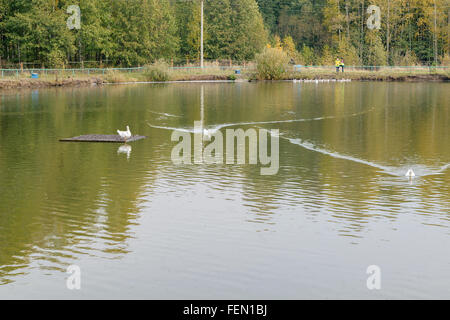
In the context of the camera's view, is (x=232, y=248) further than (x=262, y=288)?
Yes

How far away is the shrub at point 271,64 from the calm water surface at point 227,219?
49.0 m

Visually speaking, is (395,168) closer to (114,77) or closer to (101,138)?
(101,138)

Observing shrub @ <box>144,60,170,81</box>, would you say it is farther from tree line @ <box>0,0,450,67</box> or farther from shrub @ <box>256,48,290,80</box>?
shrub @ <box>256,48,290,80</box>

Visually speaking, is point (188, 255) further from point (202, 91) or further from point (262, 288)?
point (202, 91)

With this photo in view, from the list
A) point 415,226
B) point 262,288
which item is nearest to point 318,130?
point 415,226

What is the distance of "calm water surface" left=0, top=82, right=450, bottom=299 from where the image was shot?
1187cm

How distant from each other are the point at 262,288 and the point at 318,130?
21.7m

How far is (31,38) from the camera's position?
255 feet

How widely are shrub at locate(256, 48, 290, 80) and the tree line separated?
1763cm

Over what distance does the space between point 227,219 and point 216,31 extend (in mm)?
89984

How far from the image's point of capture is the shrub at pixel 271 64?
261 ft
